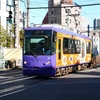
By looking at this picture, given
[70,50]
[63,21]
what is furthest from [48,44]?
[63,21]

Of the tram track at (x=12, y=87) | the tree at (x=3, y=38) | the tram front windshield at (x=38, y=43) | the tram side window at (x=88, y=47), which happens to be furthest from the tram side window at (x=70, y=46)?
the tree at (x=3, y=38)

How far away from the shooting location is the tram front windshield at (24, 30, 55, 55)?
21.5 meters

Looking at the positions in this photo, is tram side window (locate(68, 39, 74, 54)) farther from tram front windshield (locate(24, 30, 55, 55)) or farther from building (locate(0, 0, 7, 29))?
building (locate(0, 0, 7, 29))

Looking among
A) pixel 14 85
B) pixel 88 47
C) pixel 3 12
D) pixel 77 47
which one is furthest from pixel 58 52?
pixel 3 12

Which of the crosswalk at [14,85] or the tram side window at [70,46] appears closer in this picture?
the crosswalk at [14,85]

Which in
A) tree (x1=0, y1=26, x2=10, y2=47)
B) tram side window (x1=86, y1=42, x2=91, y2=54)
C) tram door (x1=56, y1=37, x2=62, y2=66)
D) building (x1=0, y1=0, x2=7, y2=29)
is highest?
building (x1=0, y1=0, x2=7, y2=29)

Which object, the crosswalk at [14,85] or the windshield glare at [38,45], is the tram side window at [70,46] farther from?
the crosswalk at [14,85]

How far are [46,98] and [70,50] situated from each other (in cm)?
1314

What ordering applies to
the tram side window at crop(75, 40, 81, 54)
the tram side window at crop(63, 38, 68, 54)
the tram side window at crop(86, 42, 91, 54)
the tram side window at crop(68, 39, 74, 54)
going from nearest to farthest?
the tram side window at crop(63, 38, 68, 54) < the tram side window at crop(68, 39, 74, 54) < the tram side window at crop(75, 40, 81, 54) < the tram side window at crop(86, 42, 91, 54)

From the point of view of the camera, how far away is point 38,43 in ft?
71.2

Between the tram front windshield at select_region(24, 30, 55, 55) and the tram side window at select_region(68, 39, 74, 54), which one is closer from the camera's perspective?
the tram front windshield at select_region(24, 30, 55, 55)

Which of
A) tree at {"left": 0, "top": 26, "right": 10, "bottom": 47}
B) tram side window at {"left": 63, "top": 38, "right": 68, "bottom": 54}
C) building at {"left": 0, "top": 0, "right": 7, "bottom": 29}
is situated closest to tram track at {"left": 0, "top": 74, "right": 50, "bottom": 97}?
tram side window at {"left": 63, "top": 38, "right": 68, "bottom": 54}

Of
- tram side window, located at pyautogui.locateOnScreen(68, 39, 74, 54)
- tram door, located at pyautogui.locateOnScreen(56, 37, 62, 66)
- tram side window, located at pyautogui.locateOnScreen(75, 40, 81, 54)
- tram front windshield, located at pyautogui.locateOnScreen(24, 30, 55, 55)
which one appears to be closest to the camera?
tram front windshield, located at pyautogui.locateOnScreen(24, 30, 55, 55)

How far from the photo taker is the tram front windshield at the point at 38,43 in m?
21.5
